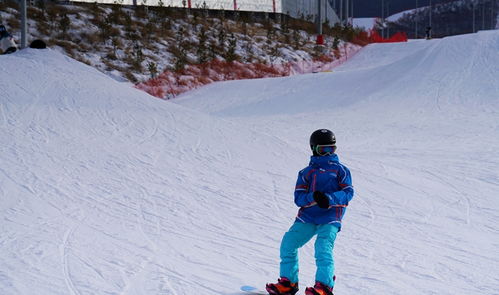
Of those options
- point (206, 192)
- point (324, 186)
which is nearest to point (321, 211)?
point (324, 186)

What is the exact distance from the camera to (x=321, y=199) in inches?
130

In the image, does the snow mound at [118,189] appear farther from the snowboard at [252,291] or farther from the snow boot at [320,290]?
the snow boot at [320,290]

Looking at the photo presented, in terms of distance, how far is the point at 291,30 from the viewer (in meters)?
32.8

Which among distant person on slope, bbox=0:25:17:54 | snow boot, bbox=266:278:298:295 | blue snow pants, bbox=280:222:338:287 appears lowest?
snow boot, bbox=266:278:298:295

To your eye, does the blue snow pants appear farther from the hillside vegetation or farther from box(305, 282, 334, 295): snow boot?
the hillside vegetation

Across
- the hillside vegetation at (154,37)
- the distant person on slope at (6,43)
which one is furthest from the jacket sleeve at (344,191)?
the hillside vegetation at (154,37)

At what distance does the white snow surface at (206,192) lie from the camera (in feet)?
15.0

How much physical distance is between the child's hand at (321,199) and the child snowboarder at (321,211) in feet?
0.09

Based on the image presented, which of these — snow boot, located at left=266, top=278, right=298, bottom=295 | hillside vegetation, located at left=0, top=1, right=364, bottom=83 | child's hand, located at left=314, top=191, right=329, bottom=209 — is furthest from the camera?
hillside vegetation, located at left=0, top=1, right=364, bottom=83

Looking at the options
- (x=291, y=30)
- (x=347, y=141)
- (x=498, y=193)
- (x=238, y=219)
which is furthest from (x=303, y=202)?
(x=291, y=30)

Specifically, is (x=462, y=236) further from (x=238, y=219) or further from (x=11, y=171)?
(x=11, y=171)

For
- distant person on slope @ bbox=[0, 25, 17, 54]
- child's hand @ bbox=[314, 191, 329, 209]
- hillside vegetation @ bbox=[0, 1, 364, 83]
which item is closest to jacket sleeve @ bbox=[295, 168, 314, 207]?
child's hand @ bbox=[314, 191, 329, 209]

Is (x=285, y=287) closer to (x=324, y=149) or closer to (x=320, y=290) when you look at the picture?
(x=320, y=290)

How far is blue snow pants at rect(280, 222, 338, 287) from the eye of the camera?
11.2ft
